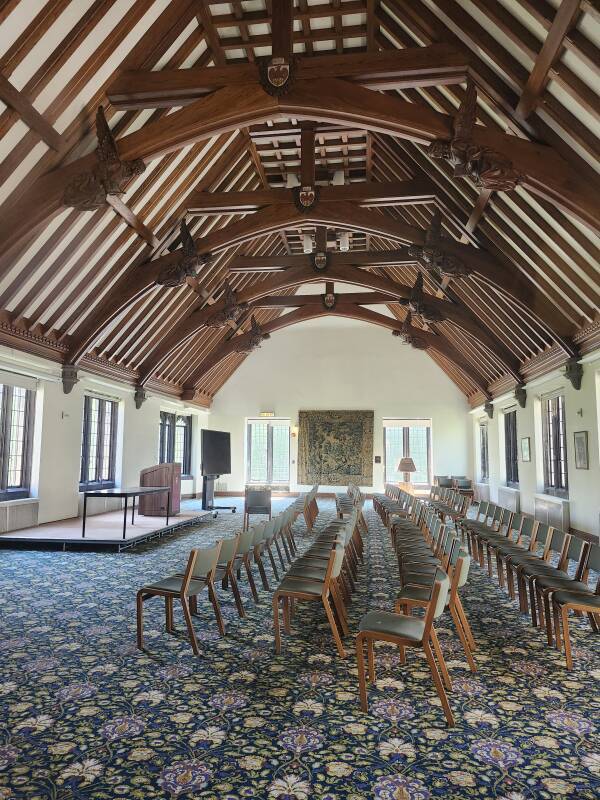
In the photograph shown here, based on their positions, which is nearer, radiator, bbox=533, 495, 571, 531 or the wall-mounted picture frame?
the wall-mounted picture frame

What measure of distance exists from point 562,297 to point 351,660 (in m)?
6.75

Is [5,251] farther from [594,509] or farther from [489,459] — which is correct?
[489,459]

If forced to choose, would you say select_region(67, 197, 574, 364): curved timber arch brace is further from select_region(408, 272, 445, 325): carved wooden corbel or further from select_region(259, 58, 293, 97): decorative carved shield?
select_region(259, 58, 293, 97): decorative carved shield

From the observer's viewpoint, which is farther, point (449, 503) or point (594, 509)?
point (449, 503)

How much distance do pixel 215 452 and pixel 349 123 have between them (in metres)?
9.11

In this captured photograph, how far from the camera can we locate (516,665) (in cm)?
384

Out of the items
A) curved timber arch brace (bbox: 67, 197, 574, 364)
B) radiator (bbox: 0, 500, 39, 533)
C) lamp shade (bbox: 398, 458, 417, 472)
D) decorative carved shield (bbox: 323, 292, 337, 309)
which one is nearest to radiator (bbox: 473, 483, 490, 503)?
lamp shade (bbox: 398, 458, 417, 472)

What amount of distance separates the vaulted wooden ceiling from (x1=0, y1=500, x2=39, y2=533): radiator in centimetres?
274

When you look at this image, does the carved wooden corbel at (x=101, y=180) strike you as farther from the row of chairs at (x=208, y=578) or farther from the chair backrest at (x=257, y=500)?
the chair backrest at (x=257, y=500)

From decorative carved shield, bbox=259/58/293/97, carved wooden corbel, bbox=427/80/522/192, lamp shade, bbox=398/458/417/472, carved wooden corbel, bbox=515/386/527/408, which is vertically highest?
decorative carved shield, bbox=259/58/293/97

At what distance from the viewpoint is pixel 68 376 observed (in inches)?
406

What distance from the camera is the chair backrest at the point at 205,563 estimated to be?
4.22m

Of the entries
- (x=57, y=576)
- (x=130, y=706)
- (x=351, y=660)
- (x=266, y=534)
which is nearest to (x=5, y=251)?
(x=57, y=576)

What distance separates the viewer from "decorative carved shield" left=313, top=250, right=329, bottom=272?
37.2ft
